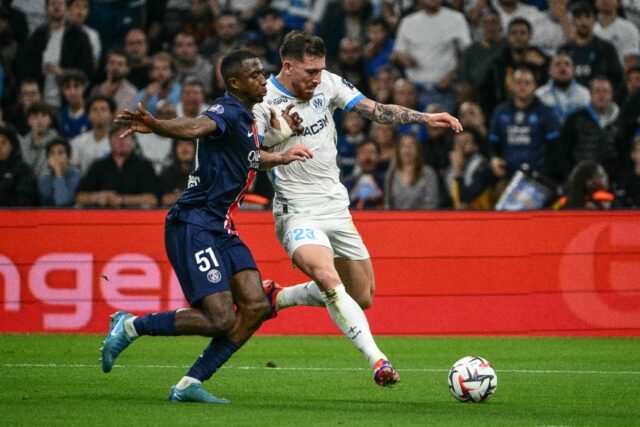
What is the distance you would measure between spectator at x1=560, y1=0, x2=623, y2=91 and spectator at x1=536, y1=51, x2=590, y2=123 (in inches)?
10.6

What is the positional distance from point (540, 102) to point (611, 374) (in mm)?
5913

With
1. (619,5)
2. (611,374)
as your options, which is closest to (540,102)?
(619,5)

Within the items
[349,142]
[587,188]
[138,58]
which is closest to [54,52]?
[138,58]

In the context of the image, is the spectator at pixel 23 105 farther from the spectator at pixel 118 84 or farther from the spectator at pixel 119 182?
the spectator at pixel 119 182

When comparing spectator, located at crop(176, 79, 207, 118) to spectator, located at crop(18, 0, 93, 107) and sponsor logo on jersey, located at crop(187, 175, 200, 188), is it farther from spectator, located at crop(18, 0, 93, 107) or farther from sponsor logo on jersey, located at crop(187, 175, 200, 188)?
sponsor logo on jersey, located at crop(187, 175, 200, 188)

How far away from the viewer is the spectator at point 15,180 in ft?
49.6

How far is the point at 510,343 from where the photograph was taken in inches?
507

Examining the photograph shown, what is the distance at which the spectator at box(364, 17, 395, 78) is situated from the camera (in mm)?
17469

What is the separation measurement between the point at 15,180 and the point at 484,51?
21.3 feet

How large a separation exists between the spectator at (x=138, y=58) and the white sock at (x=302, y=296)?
7749 mm

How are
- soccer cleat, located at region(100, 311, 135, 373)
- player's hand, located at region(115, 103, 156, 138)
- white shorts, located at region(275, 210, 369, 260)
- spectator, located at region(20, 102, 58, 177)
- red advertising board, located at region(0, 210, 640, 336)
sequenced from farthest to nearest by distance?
spectator, located at region(20, 102, 58, 177) → red advertising board, located at region(0, 210, 640, 336) → white shorts, located at region(275, 210, 369, 260) → soccer cleat, located at region(100, 311, 135, 373) → player's hand, located at region(115, 103, 156, 138)

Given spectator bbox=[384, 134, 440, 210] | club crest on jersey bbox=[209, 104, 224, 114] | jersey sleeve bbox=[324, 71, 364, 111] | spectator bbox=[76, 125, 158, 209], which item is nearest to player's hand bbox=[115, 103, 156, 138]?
club crest on jersey bbox=[209, 104, 224, 114]

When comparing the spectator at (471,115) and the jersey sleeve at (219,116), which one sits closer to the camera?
the jersey sleeve at (219,116)

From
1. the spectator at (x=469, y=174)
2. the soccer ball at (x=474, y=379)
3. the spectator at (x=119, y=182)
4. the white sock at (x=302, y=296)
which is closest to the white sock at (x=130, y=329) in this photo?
the white sock at (x=302, y=296)
